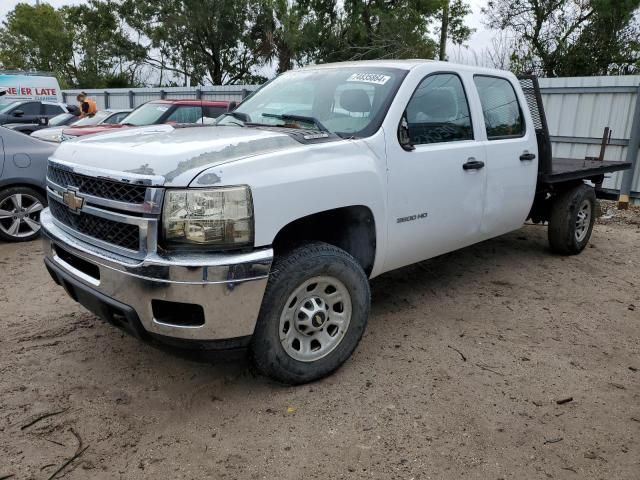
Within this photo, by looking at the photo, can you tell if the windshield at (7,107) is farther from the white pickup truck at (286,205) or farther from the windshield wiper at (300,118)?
the windshield wiper at (300,118)

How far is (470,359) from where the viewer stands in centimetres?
355

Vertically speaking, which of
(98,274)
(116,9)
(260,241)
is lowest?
(98,274)

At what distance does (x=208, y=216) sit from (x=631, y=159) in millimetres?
8529

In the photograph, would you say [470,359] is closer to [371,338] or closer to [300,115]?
[371,338]

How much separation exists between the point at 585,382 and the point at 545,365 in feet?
0.86

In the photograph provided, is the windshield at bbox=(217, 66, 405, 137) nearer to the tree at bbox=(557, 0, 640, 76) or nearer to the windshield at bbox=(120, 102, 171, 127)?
the windshield at bbox=(120, 102, 171, 127)

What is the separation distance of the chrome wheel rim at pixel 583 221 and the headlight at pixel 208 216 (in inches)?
178

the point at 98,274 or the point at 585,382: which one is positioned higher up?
the point at 98,274

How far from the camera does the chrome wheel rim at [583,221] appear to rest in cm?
588

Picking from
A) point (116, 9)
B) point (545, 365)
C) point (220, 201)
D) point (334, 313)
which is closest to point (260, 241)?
point (220, 201)

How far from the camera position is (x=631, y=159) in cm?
882

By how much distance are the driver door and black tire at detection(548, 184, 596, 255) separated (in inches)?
71.0

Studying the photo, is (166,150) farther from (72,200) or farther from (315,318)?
(315,318)

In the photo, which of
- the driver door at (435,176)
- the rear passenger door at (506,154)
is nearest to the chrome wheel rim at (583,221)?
the rear passenger door at (506,154)
